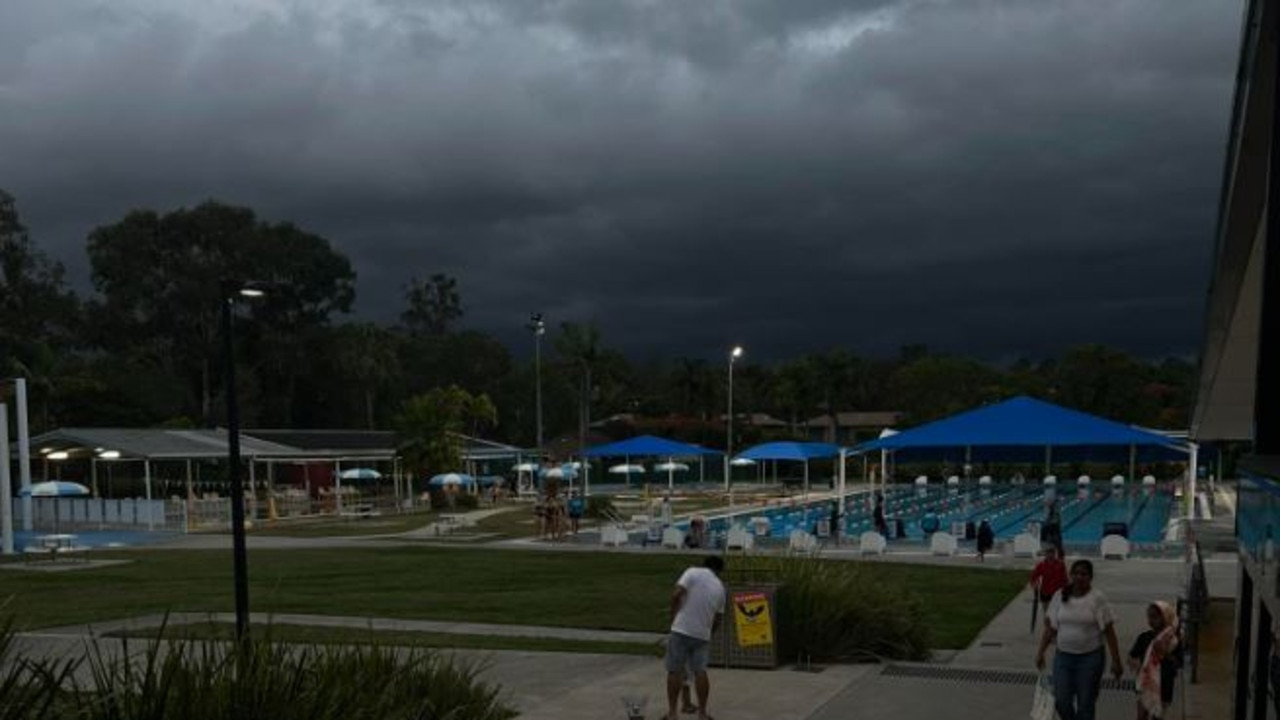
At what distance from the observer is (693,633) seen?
A: 31.3ft

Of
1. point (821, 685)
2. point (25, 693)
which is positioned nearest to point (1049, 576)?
point (821, 685)

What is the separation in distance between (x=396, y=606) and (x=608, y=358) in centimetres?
9361

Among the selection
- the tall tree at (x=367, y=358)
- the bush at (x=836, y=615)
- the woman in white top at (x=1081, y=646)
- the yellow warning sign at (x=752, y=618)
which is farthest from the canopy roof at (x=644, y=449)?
the tall tree at (x=367, y=358)

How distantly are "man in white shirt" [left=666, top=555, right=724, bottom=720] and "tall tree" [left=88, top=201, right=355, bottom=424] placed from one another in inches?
2918

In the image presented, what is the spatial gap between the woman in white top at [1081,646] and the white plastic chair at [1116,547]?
1691cm

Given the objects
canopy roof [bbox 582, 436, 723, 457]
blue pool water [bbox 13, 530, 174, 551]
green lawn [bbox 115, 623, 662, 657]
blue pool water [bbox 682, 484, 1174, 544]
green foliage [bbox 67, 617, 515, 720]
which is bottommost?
blue pool water [bbox 682, 484, 1174, 544]

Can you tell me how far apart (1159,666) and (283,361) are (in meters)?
81.8

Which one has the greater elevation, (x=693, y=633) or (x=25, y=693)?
(x=25, y=693)

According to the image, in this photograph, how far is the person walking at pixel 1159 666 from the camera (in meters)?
8.27

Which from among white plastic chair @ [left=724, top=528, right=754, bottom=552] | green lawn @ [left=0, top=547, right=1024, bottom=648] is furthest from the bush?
white plastic chair @ [left=724, top=528, right=754, bottom=552]

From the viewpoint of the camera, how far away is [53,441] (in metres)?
44.6

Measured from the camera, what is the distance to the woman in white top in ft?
28.5

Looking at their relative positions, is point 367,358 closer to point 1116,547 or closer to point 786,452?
point 786,452

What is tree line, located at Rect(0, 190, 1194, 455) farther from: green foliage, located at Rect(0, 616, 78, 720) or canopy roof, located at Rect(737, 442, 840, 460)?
green foliage, located at Rect(0, 616, 78, 720)
